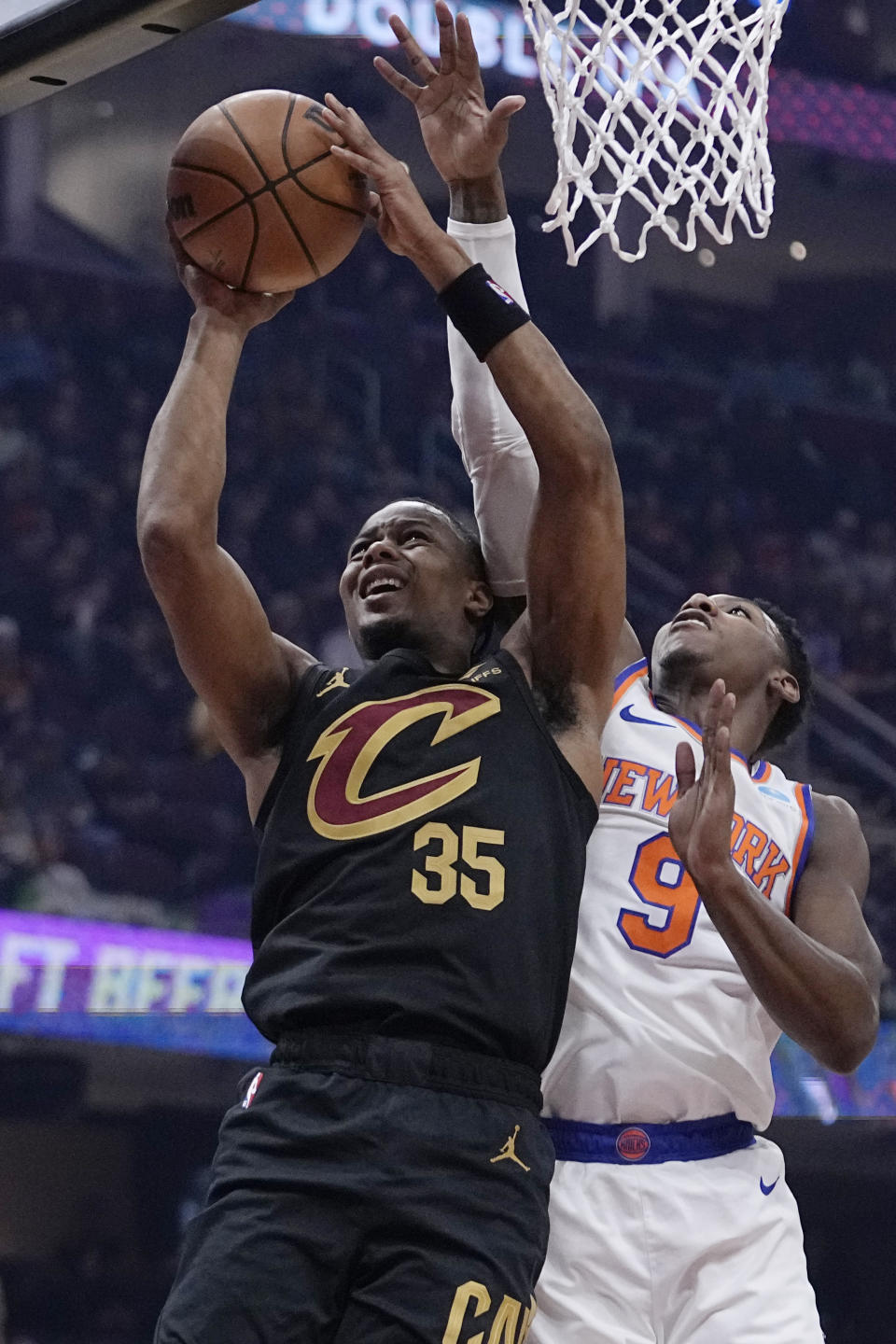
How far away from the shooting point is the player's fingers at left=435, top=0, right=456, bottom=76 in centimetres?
271

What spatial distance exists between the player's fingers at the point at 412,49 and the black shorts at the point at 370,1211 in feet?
5.27

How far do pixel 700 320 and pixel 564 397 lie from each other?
1024cm

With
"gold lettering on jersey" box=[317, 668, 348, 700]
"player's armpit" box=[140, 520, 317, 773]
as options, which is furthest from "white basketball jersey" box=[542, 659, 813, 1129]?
"player's armpit" box=[140, 520, 317, 773]

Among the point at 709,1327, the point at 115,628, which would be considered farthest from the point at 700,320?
the point at 709,1327

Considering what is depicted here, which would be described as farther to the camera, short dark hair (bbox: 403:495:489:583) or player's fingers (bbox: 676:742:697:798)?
short dark hair (bbox: 403:495:489:583)

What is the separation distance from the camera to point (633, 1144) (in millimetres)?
2693

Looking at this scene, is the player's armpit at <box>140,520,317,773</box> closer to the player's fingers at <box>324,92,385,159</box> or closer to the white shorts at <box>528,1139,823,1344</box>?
the player's fingers at <box>324,92,385,159</box>

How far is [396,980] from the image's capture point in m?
2.30

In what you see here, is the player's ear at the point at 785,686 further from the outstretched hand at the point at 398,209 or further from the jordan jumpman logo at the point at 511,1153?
the jordan jumpman logo at the point at 511,1153

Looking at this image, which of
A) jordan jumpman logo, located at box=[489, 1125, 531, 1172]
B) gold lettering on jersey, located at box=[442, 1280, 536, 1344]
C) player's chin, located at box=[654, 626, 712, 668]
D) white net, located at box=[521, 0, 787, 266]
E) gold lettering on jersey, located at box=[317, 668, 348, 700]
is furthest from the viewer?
player's chin, located at box=[654, 626, 712, 668]

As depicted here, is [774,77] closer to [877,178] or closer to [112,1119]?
[877,178]

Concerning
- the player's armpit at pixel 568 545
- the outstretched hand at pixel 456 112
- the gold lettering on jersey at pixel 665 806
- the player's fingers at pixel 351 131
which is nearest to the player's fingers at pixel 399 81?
the outstretched hand at pixel 456 112

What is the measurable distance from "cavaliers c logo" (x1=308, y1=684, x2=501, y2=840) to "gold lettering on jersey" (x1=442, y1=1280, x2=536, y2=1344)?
0.66 m

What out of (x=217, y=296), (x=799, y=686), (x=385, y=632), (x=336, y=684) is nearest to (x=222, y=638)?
(x=336, y=684)
